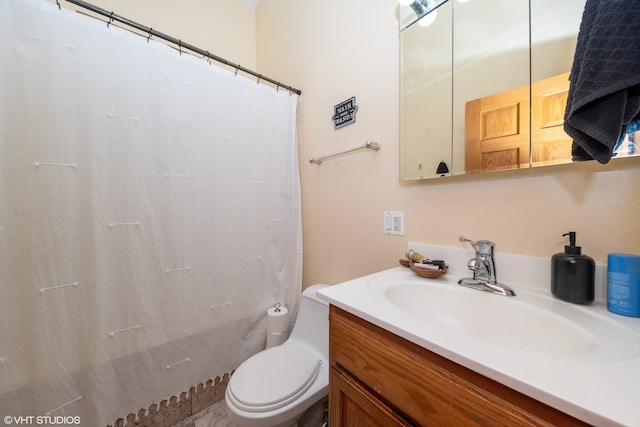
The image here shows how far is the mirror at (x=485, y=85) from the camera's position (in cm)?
68

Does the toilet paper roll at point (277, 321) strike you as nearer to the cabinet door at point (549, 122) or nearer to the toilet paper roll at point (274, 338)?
the toilet paper roll at point (274, 338)

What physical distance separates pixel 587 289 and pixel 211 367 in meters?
1.56

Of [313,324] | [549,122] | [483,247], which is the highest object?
[549,122]

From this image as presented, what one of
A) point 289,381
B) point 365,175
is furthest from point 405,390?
point 365,175

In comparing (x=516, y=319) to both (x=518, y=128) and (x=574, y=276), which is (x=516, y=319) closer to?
(x=574, y=276)

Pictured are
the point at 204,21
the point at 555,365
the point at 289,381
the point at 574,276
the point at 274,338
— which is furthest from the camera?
the point at 204,21

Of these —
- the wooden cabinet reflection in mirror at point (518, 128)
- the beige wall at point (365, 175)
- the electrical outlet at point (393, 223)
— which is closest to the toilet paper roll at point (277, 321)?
the beige wall at point (365, 175)

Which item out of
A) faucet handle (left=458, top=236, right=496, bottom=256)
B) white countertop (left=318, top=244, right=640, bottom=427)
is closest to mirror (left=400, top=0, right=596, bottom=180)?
faucet handle (left=458, top=236, right=496, bottom=256)

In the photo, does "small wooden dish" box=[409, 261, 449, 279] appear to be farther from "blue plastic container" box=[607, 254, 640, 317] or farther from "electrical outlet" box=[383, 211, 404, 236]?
"blue plastic container" box=[607, 254, 640, 317]

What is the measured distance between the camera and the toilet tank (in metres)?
1.16

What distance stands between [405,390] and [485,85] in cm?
99

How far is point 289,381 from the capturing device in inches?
37.8

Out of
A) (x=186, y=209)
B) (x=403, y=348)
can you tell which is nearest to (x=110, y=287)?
(x=186, y=209)

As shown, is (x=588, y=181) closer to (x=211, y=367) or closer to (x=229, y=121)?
(x=229, y=121)
